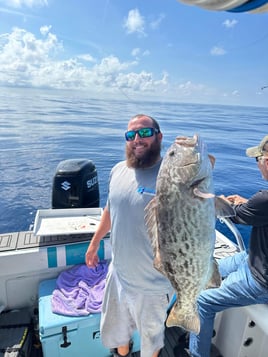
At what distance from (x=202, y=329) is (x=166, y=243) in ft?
4.17

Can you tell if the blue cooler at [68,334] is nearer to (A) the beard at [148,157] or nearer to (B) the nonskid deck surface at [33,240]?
(B) the nonskid deck surface at [33,240]

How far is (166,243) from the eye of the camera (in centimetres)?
120

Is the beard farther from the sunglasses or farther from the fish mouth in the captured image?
the fish mouth

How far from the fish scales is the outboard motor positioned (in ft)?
7.08

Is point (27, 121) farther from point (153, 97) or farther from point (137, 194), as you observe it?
point (153, 97)

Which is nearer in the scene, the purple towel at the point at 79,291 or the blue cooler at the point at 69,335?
the blue cooler at the point at 69,335

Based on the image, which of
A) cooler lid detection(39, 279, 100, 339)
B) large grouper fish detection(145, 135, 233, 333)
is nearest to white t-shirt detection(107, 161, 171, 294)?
large grouper fish detection(145, 135, 233, 333)

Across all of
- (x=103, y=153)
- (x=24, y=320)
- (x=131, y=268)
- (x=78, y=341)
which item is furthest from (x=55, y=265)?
(x=103, y=153)

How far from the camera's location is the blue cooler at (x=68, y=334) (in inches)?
80.5

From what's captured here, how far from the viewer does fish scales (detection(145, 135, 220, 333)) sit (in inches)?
43.0

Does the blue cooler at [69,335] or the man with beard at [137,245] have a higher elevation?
the man with beard at [137,245]

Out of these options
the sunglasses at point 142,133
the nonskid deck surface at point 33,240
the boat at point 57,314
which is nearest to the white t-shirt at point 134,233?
the sunglasses at point 142,133

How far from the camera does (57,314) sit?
2127mm

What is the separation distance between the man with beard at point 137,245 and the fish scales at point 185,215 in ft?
1.49
